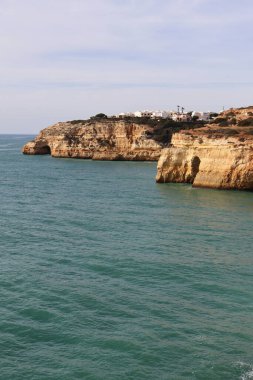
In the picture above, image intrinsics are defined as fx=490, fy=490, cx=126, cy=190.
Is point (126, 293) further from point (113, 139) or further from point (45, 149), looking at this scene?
point (45, 149)

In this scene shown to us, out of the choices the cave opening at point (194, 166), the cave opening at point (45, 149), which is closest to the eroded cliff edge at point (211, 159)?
the cave opening at point (194, 166)

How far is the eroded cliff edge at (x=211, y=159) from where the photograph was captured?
4828cm

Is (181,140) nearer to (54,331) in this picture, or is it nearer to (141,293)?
(141,293)

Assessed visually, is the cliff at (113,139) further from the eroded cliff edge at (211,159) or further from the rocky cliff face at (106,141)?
the eroded cliff edge at (211,159)

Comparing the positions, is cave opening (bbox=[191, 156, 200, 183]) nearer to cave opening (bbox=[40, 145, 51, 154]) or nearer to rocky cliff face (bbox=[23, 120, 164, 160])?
rocky cliff face (bbox=[23, 120, 164, 160])

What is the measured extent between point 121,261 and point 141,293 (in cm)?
441

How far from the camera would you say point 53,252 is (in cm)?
2558


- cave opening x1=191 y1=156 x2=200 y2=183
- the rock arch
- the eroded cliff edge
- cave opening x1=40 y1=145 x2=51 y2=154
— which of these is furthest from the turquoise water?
cave opening x1=40 y1=145 x2=51 y2=154

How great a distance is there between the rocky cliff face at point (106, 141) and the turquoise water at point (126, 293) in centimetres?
5339

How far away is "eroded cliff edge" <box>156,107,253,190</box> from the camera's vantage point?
48.3 m

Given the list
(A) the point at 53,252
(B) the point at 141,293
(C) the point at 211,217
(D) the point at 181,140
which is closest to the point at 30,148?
(D) the point at 181,140

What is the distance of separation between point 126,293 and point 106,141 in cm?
8010

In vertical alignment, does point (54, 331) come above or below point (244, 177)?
below

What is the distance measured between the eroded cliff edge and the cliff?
3315cm
